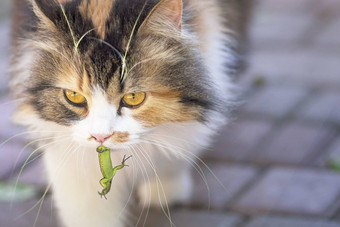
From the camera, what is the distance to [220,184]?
2449 mm

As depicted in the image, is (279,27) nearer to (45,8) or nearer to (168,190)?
(168,190)

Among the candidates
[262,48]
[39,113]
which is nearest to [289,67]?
[262,48]

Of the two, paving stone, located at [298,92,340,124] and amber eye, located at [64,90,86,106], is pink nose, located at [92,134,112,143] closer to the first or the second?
amber eye, located at [64,90,86,106]

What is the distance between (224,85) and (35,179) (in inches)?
39.1

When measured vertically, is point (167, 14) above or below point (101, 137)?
above

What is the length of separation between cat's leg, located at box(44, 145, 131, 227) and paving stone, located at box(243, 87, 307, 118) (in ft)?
4.33

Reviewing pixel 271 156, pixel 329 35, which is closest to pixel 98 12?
pixel 271 156

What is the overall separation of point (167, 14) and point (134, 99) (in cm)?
25

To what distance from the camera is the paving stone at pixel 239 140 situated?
2.71m

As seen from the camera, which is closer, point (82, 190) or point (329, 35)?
point (82, 190)

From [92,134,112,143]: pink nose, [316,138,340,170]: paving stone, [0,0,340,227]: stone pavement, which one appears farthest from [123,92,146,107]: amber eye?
[316,138,340,170]: paving stone

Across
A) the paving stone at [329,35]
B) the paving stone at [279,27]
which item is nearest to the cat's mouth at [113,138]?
the paving stone at [279,27]

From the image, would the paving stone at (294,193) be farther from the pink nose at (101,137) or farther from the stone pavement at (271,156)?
the pink nose at (101,137)

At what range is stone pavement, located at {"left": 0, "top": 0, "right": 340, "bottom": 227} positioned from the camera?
87.2 inches
